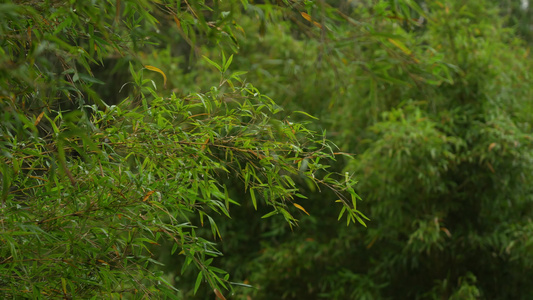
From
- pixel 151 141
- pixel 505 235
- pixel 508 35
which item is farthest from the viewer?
pixel 508 35

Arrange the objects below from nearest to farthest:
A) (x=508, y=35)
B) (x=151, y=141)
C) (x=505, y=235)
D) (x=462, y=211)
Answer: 1. (x=151, y=141)
2. (x=505, y=235)
3. (x=462, y=211)
4. (x=508, y=35)

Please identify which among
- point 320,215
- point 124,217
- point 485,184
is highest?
point 124,217

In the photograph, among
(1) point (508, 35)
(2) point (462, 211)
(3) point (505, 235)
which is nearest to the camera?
(3) point (505, 235)

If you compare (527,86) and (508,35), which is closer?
(527,86)

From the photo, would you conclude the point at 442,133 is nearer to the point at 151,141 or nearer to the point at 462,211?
the point at 462,211

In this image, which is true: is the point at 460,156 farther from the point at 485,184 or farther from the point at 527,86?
the point at 527,86

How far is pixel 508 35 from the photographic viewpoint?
384cm

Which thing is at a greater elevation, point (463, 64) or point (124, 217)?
point (124, 217)

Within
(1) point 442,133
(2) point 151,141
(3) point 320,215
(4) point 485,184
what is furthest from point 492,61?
(2) point 151,141

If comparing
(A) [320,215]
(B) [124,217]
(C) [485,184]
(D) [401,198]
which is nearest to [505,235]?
(C) [485,184]

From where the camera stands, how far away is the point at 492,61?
331 cm

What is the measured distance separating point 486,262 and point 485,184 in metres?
0.51

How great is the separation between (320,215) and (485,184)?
50.3 inches

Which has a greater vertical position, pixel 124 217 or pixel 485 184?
pixel 124 217
